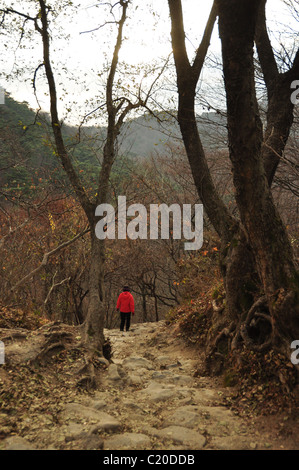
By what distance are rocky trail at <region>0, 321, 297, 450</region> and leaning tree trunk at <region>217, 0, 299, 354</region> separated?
1.26 m

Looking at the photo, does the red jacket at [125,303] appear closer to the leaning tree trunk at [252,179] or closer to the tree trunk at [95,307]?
the tree trunk at [95,307]

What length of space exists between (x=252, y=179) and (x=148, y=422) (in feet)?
11.6

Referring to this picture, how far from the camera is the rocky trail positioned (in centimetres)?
382

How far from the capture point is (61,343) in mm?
6391

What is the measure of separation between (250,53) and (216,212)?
9.91 feet

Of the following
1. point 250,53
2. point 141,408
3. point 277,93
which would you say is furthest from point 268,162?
point 141,408

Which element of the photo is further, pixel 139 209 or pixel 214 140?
pixel 139 209

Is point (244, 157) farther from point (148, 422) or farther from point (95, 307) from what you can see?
point (95, 307)

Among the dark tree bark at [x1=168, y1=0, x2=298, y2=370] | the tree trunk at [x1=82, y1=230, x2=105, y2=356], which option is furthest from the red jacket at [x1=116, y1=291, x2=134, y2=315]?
the dark tree bark at [x1=168, y1=0, x2=298, y2=370]

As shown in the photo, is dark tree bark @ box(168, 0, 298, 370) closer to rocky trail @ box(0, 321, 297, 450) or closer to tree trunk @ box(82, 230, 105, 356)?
rocky trail @ box(0, 321, 297, 450)

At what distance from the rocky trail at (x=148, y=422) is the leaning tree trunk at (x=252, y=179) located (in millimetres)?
1259

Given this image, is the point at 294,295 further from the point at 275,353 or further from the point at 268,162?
the point at 268,162

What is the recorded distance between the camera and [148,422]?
4566 mm

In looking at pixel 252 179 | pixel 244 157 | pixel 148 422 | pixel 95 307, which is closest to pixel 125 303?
pixel 95 307
